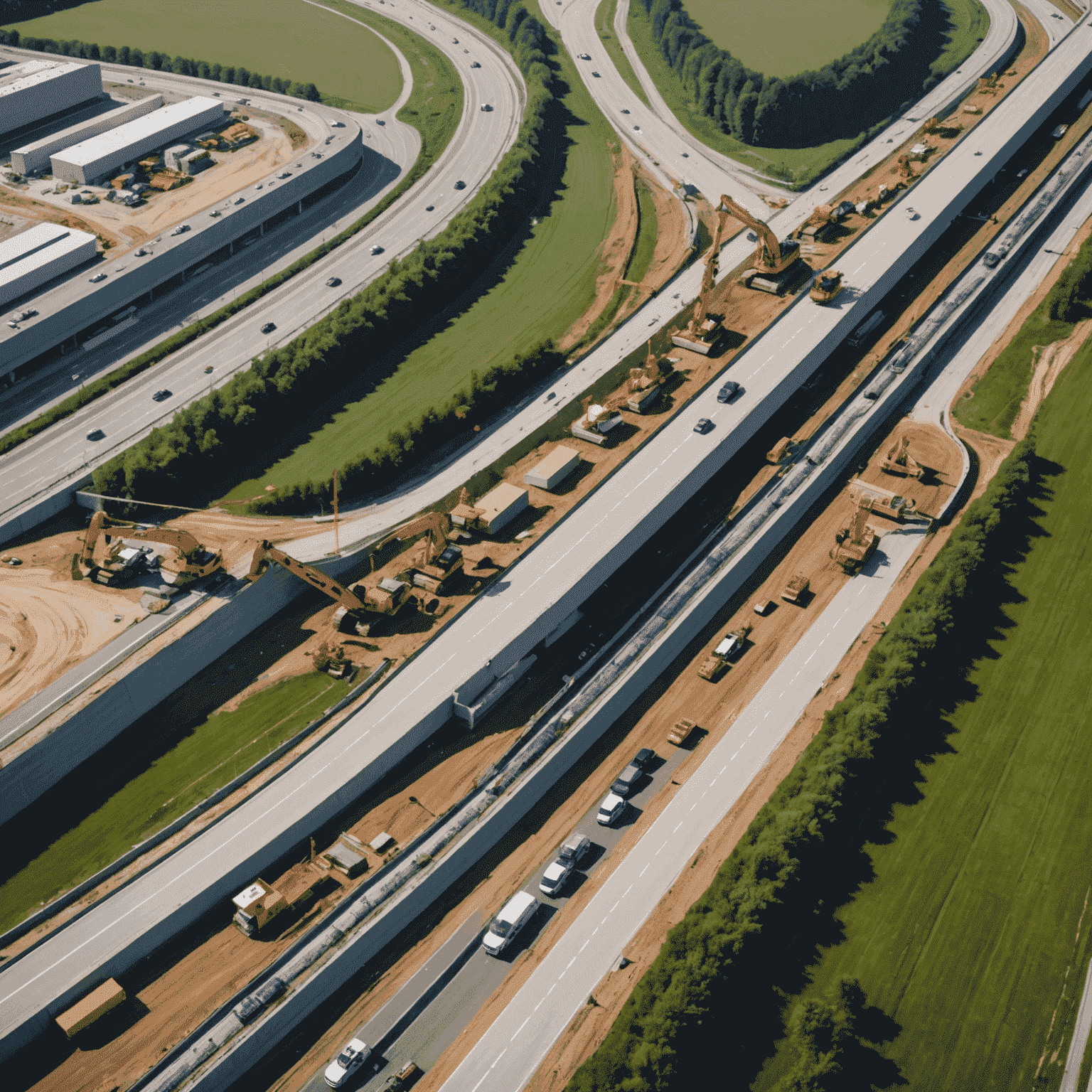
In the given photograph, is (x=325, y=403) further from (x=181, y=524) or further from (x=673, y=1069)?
(x=673, y=1069)

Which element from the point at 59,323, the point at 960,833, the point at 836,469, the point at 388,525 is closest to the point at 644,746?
the point at 960,833

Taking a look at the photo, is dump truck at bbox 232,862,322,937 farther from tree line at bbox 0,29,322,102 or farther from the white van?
tree line at bbox 0,29,322,102

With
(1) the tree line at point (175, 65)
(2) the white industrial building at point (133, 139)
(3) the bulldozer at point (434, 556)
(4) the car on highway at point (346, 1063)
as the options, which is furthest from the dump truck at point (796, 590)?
(1) the tree line at point (175, 65)

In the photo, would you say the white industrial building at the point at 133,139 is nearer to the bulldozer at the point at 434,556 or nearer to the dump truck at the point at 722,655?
the bulldozer at the point at 434,556

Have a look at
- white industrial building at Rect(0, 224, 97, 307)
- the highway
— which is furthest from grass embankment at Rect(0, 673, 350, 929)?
white industrial building at Rect(0, 224, 97, 307)

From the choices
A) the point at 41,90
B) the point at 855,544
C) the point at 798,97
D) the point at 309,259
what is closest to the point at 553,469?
the point at 855,544

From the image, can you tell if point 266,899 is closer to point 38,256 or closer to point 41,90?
point 38,256
